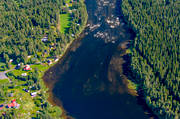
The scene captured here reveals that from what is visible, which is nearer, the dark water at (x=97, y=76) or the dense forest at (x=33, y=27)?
the dark water at (x=97, y=76)

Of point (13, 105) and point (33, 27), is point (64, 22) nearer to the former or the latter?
point (33, 27)

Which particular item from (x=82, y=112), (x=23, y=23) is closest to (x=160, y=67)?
(x=82, y=112)

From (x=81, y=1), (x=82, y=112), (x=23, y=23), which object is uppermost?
(x=81, y=1)

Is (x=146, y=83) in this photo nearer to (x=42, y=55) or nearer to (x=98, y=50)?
(x=98, y=50)

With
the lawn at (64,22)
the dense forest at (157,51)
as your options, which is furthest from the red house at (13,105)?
the lawn at (64,22)

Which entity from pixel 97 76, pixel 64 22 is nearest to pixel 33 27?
pixel 64 22

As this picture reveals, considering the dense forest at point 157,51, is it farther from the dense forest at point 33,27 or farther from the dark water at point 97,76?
the dense forest at point 33,27

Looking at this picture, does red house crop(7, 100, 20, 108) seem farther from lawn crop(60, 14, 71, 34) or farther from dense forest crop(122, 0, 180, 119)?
lawn crop(60, 14, 71, 34)
